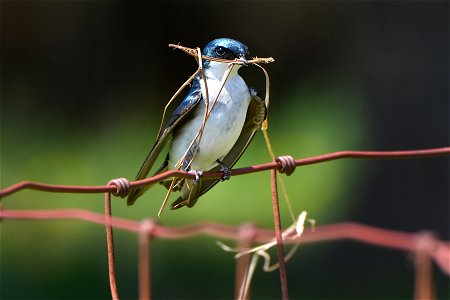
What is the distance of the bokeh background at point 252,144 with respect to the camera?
5465 millimetres

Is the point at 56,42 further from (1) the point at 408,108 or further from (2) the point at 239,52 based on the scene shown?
(2) the point at 239,52

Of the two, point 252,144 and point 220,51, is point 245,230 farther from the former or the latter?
point 252,144

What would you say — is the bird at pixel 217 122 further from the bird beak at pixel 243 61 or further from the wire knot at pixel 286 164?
the wire knot at pixel 286 164

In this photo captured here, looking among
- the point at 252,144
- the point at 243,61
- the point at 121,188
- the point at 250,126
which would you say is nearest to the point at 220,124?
the point at 250,126

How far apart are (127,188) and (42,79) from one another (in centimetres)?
590

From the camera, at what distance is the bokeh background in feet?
17.9

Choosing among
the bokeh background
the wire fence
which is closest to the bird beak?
the wire fence

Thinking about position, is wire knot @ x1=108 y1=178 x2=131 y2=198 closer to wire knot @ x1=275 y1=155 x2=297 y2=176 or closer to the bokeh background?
wire knot @ x1=275 y1=155 x2=297 y2=176

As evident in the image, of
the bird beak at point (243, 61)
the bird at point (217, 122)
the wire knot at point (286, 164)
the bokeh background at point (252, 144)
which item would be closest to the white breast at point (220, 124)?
the bird at point (217, 122)

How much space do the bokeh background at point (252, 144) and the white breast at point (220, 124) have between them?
2.53 meters

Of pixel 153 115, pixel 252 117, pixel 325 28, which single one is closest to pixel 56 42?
pixel 153 115

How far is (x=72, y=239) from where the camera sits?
571cm

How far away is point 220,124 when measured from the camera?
2.48 metres

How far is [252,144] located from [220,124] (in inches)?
173
